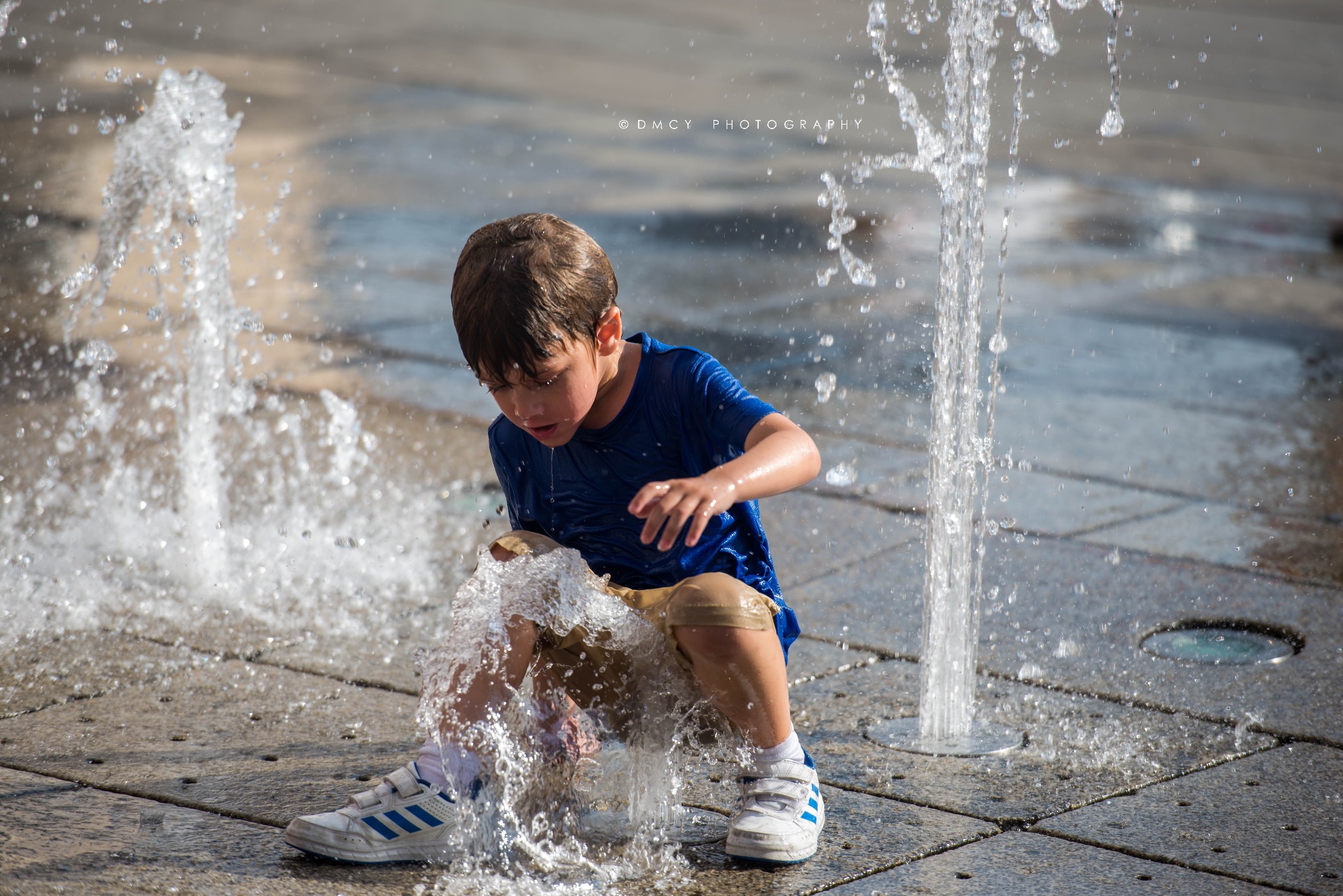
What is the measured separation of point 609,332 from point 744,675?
647 millimetres

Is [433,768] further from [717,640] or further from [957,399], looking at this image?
[957,399]

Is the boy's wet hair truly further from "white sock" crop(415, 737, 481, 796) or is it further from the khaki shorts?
"white sock" crop(415, 737, 481, 796)

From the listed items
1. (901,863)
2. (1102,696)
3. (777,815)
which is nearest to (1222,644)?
(1102,696)

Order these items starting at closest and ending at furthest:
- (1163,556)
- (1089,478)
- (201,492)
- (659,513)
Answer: (659,513) < (1163,556) < (201,492) < (1089,478)

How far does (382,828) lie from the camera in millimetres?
2730

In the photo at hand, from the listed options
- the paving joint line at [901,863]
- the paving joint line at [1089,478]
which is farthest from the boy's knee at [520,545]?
the paving joint line at [1089,478]

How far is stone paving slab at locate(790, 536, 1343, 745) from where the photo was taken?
11.7 ft

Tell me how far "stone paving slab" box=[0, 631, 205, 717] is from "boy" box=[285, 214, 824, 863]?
971 millimetres

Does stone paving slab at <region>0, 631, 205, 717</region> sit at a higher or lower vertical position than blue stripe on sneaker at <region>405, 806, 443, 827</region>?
higher

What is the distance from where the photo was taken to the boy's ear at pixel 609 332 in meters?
2.74

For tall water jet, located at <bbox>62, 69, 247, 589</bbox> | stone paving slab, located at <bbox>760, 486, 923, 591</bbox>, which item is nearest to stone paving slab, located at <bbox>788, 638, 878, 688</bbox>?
stone paving slab, located at <bbox>760, 486, 923, 591</bbox>

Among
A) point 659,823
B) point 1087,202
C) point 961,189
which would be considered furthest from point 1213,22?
point 659,823

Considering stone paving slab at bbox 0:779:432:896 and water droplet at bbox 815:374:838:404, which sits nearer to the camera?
stone paving slab at bbox 0:779:432:896

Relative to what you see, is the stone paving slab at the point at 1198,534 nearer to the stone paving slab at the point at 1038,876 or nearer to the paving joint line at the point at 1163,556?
the paving joint line at the point at 1163,556
